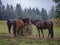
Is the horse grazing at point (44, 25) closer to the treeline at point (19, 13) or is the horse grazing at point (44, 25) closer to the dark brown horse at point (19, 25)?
the treeline at point (19, 13)

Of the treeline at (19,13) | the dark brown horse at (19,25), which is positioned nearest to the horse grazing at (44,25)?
the treeline at (19,13)

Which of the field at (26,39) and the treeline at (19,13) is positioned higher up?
the treeline at (19,13)

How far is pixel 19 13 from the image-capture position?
298 cm

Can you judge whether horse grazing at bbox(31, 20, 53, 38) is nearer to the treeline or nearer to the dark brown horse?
the treeline

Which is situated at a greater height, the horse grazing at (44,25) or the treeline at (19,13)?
the treeline at (19,13)

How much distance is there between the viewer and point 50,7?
3.07 m

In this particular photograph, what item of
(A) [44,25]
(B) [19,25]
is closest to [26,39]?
(B) [19,25]

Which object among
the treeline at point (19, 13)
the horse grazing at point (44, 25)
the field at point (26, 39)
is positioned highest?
the treeline at point (19, 13)

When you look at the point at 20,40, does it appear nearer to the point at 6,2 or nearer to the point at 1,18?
the point at 1,18

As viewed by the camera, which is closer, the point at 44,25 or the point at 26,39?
the point at 26,39

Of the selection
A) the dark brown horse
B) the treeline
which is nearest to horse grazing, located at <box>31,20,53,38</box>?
the treeline

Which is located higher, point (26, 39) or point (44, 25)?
point (44, 25)

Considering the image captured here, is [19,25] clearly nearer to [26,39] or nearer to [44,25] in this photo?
[26,39]

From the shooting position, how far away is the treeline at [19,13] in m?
2.97
